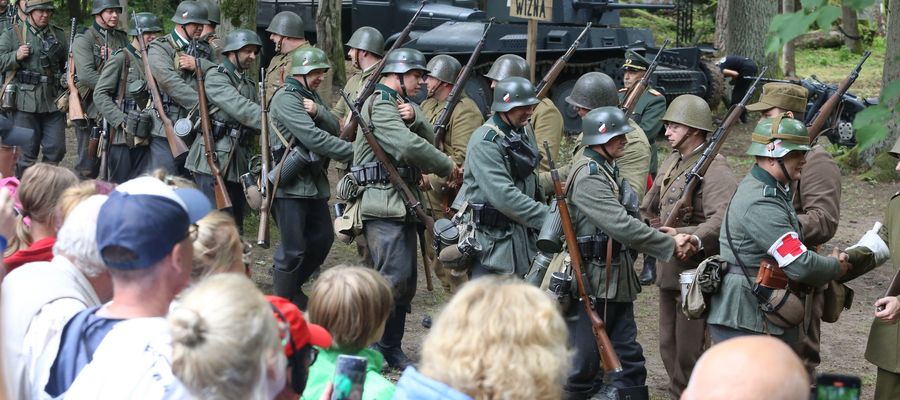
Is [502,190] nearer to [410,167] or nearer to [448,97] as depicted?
[410,167]

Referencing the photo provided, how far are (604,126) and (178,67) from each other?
439 cm

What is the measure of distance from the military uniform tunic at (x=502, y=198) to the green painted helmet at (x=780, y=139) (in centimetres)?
140

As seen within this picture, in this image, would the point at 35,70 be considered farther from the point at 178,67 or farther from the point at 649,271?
the point at 649,271

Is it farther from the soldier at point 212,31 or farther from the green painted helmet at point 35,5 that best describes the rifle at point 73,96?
the soldier at point 212,31

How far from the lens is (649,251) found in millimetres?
6273

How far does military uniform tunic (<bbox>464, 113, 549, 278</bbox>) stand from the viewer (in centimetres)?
666

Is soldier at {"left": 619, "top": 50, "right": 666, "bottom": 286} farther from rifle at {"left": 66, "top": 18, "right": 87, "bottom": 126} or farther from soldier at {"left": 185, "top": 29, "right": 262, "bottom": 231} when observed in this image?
rifle at {"left": 66, "top": 18, "right": 87, "bottom": 126}

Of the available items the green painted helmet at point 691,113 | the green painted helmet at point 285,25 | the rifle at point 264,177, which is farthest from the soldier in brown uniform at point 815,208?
the green painted helmet at point 285,25

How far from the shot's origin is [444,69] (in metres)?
8.82

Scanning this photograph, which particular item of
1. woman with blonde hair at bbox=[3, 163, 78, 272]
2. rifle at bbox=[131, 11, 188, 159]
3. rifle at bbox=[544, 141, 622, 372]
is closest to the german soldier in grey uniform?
rifle at bbox=[544, 141, 622, 372]

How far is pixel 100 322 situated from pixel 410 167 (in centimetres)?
444

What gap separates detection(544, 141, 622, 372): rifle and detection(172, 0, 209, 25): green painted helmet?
4.29m

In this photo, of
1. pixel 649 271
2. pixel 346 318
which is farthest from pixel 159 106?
pixel 346 318

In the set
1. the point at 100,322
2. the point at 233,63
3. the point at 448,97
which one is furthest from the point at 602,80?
the point at 100,322
